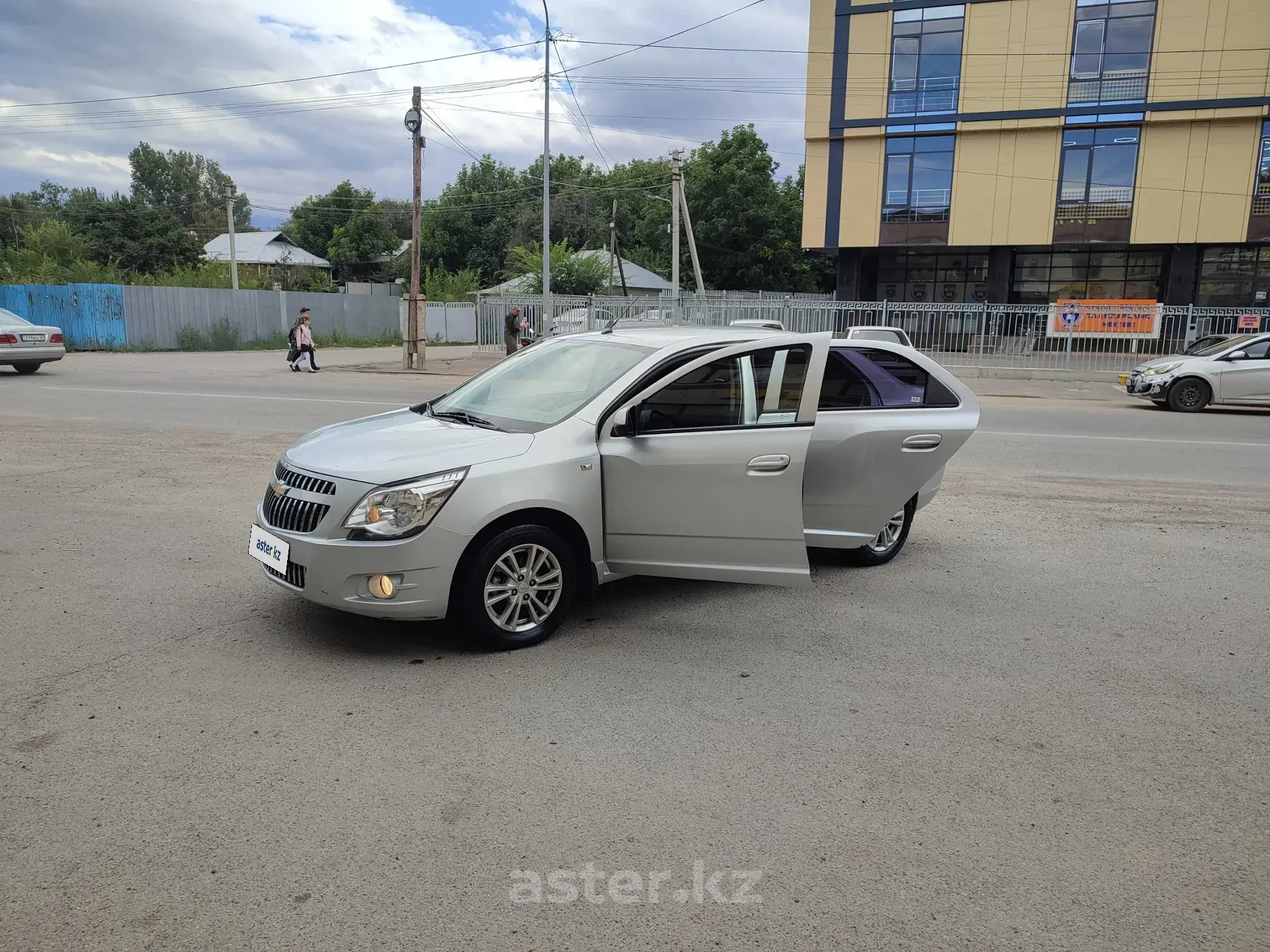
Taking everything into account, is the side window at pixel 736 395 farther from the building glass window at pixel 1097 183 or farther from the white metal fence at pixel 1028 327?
the building glass window at pixel 1097 183

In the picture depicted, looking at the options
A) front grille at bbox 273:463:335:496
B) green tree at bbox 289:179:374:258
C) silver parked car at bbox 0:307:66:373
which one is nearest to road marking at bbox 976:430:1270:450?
front grille at bbox 273:463:335:496

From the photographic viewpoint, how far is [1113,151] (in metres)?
31.3

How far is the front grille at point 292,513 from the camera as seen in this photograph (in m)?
4.38

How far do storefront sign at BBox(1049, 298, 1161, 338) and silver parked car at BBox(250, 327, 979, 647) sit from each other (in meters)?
21.8

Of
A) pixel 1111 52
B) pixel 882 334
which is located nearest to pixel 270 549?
pixel 882 334

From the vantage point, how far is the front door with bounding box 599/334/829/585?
15.6 ft

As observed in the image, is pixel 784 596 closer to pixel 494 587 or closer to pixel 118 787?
pixel 494 587

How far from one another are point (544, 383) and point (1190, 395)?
1511 centimetres

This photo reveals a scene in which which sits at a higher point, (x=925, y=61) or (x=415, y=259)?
(x=925, y=61)

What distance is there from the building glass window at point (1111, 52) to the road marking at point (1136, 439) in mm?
23543

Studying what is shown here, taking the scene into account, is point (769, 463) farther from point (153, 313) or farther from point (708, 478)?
point (153, 313)

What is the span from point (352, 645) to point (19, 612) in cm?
195

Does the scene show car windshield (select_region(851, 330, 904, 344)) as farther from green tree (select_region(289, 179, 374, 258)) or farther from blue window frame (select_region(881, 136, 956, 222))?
green tree (select_region(289, 179, 374, 258))

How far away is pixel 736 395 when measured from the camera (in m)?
5.05
